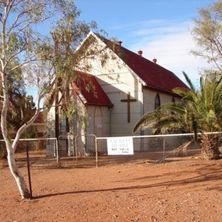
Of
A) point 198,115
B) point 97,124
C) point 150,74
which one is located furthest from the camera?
point 150,74

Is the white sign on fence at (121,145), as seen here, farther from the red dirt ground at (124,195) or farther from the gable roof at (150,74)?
the gable roof at (150,74)

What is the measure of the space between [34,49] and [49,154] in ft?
52.7

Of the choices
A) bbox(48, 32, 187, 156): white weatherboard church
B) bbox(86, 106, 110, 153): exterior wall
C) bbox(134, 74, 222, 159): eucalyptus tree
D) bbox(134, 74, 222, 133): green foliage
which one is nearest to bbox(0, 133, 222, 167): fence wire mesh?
bbox(86, 106, 110, 153): exterior wall

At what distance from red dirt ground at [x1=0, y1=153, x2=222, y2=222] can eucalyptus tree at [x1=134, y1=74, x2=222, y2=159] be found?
100cm

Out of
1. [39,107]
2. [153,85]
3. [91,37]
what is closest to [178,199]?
[39,107]

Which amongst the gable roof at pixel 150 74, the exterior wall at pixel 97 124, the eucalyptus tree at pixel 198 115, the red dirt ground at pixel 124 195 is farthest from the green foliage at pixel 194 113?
the exterior wall at pixel 97 124

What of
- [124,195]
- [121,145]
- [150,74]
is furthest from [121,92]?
[124,195]

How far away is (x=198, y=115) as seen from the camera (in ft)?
60.2

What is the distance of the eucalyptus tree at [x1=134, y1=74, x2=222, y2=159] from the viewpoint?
712 inches

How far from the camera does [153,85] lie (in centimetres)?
3062

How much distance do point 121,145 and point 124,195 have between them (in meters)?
5.74

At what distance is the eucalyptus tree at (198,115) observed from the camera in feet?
59.4

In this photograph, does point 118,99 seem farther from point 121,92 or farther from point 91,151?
point 91,151

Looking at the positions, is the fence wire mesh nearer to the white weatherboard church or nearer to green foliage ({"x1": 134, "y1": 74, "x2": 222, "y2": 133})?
the white weatherboard church
